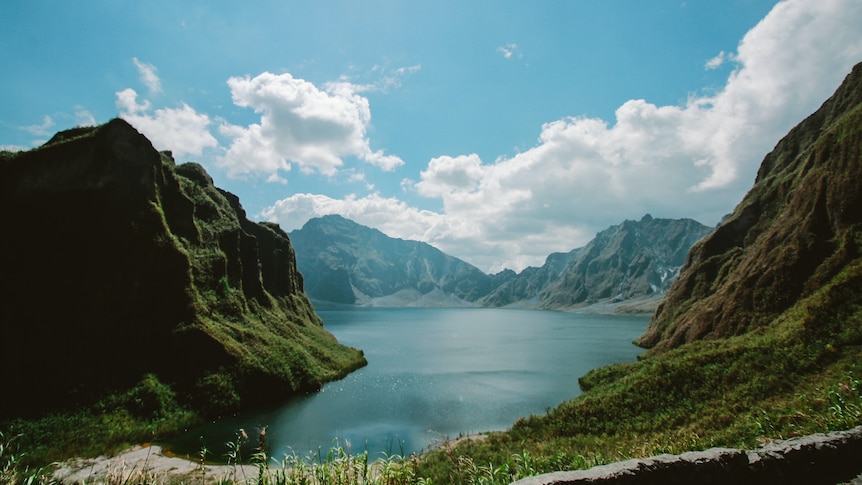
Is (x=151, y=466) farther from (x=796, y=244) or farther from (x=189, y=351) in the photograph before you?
(x=796, y=244)

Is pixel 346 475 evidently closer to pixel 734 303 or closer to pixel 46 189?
pixel 46 189

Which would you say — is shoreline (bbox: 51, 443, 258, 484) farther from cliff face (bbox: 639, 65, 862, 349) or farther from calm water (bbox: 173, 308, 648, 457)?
cliff face (bbox: 639, 65, 862, 349)

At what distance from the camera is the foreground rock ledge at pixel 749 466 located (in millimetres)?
9492

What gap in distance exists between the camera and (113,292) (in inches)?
1874

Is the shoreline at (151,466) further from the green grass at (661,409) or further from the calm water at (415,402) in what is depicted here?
the calm water at (415,402)

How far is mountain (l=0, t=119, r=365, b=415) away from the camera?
4125 centimetres

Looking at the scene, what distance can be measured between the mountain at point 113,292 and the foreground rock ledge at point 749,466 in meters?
48.9

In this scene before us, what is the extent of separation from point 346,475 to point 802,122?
138012 millimetres

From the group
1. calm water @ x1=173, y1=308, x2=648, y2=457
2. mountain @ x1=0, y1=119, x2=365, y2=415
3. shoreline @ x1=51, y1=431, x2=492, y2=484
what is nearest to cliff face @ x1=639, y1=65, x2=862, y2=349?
calm water @ x1=173, y1=308, x2=648, y2=457

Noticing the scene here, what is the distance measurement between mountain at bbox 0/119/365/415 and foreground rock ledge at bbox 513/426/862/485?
48895 millimetres

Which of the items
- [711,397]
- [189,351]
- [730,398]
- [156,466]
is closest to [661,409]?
[711,397]

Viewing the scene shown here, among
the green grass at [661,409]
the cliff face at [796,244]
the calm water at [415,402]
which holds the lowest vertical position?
the calm water at [415,402]

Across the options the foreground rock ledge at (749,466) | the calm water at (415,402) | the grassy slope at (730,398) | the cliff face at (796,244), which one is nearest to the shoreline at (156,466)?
the calm water at (415,402)

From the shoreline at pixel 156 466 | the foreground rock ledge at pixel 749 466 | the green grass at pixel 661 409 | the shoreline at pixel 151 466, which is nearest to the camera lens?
the foreground rock ledge at pixel 749 466
